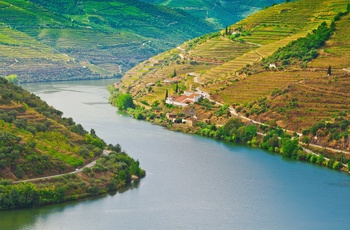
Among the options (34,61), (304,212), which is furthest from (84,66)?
(304,212)

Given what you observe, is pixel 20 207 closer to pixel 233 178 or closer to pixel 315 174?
pixel 233 178

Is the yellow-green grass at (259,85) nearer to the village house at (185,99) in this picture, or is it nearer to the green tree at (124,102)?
the village house at (185,99)

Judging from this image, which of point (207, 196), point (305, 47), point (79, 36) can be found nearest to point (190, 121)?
point (305, 47)

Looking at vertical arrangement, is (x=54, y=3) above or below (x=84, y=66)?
above

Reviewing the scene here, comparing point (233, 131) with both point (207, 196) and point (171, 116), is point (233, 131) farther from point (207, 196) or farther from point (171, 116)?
point (207, 196)

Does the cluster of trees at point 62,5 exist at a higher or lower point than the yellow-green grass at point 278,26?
higher

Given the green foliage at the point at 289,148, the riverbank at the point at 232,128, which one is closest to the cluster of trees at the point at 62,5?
the riverbank at the point at 232,128

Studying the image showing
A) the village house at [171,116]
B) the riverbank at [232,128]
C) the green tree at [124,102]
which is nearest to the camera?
the riverbank at [232,128]
